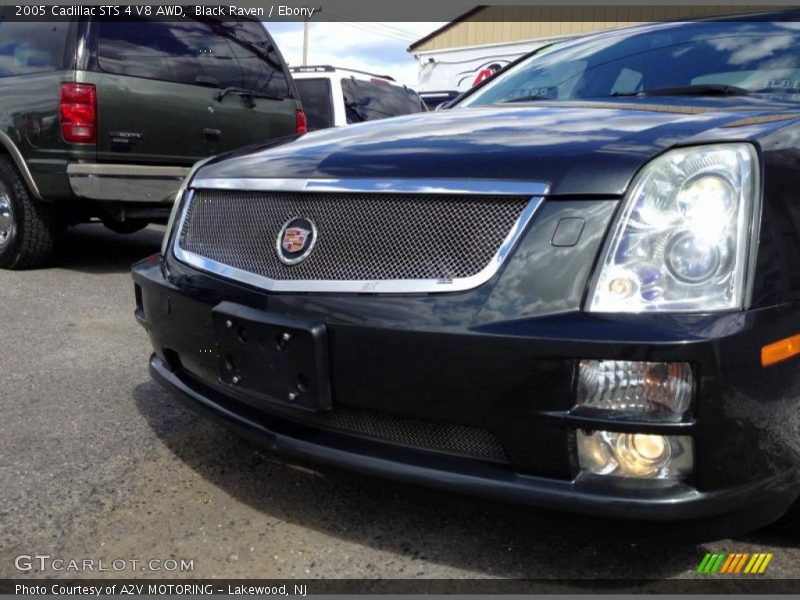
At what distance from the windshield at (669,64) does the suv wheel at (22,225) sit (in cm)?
327

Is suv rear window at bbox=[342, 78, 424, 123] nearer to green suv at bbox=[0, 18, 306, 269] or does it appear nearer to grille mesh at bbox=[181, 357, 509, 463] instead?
green suv at bbox=[0, 18, 306, 269]

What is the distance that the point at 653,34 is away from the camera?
10.6 feet

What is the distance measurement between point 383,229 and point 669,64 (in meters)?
1.65

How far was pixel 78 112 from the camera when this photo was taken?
16.2ft

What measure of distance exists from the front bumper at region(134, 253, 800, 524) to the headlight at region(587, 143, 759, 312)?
0.06m

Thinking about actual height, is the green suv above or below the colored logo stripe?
above

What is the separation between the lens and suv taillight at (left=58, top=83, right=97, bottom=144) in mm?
4938

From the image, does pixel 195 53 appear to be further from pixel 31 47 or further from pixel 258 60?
pixel 31 47

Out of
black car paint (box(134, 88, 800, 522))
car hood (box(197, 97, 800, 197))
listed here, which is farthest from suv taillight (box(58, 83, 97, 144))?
black car paint (box(134, 88, 800, 522))

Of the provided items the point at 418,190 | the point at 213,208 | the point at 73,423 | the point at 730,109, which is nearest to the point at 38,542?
the point at 73,423

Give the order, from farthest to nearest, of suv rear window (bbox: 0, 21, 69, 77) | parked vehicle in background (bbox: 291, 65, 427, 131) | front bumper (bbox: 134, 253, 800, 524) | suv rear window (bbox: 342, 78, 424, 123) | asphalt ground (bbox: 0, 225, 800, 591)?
suv rear window (bbox: 342, 78, 424, 123) < parked vehicle in background (bbox: 291, 65, 427, 131) < suv rear window (bbox: 0, 21, 69, 77) < asphalt ground (bbox: 0, 225, 800, 591) < front bumper (bbox: 134, 253, 800, 524)

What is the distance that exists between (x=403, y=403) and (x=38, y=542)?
1.08 m

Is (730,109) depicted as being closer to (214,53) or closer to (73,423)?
(73,423)

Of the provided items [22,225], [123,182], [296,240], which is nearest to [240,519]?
[296,240]
